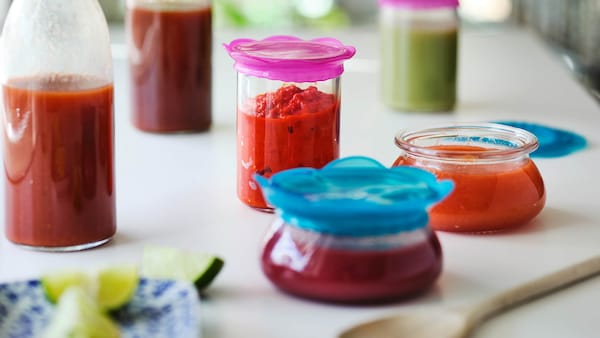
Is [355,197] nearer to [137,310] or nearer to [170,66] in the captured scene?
[137,310]

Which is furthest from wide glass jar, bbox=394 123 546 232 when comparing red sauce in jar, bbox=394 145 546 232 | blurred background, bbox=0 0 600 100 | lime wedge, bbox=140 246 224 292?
blurred background, bbox=0 0 600 100

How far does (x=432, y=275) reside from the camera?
1130mm

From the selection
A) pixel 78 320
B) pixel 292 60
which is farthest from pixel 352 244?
pixel 292 60

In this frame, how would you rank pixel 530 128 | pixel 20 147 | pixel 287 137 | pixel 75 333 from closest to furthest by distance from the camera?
pixel 75 333 < pixel 20 147 < pixel 287 137 < pixel 530 128

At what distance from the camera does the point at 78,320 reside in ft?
3.08

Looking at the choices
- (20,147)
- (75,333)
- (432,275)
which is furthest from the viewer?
(20,147)

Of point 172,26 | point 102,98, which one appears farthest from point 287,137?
point 172,26

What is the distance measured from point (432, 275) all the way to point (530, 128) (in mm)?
774

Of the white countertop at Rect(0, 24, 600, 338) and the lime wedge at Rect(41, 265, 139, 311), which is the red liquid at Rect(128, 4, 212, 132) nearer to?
the white countertop at Rect(0, 24, 600, 338)

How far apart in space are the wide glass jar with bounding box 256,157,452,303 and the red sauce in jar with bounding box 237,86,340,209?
0.26 metres

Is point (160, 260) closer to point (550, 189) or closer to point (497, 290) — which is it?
point (497, 290)

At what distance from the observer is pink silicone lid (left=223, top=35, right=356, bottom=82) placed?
4.61ft

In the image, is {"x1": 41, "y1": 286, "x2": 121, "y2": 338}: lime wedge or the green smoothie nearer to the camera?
{"x1": 41, "y1": 286, "x2": 121, "y2": 338}: lime wedge

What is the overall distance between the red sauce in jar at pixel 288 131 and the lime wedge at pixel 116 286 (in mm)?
402
